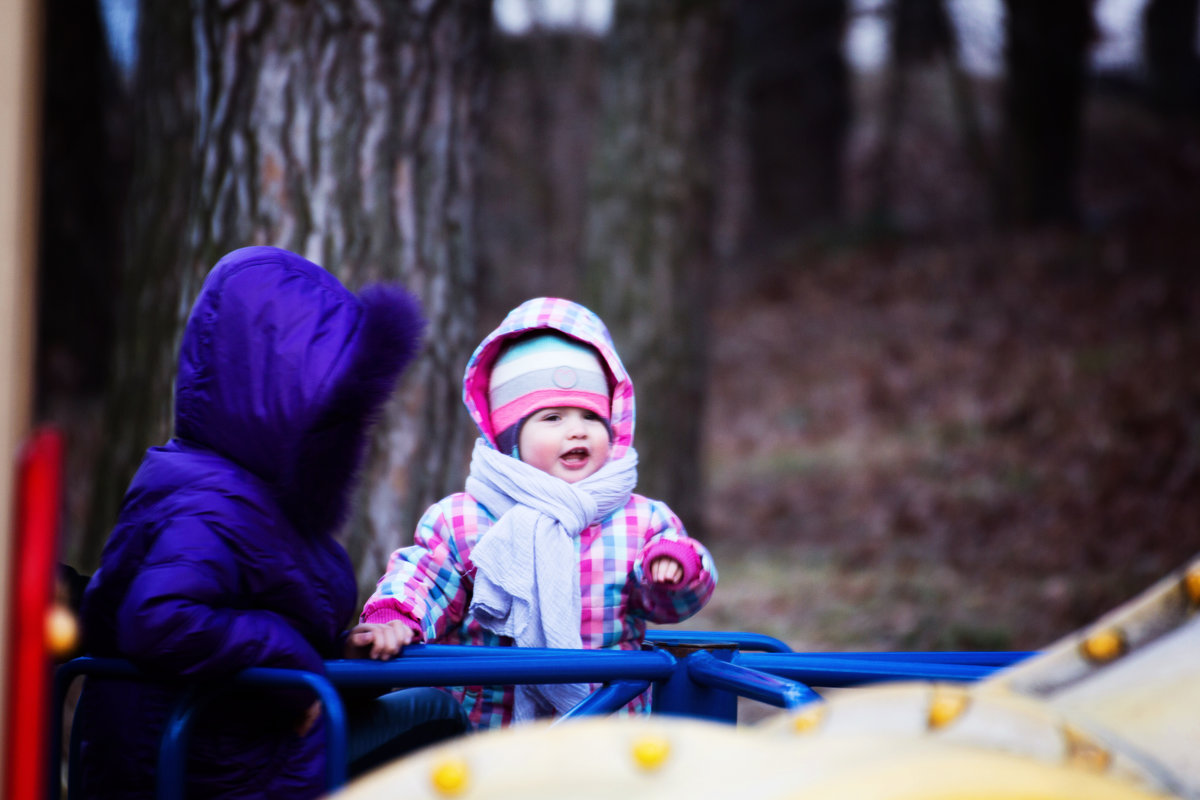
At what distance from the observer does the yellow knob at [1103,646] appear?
5.26 ft

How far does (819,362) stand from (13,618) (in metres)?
13.3

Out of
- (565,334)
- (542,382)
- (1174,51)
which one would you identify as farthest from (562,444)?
(1174,51)

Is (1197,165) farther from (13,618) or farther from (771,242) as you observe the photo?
(13,618)

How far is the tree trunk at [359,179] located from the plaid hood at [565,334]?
38.7 inches

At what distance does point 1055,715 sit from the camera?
1.40 m

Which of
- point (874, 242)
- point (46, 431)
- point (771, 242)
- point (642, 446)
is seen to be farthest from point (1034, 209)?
point (46, 431)

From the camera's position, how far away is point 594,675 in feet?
7.32

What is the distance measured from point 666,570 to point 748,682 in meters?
0.60

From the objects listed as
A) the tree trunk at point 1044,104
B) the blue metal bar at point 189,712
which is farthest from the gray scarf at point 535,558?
the tree trunk at point 1044,104

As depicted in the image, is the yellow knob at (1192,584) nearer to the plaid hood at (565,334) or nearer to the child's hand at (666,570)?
the child's hand at (666,570)

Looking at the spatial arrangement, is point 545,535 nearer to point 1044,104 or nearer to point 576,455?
point 576,455

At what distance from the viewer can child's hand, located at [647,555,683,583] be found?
268 centimetres

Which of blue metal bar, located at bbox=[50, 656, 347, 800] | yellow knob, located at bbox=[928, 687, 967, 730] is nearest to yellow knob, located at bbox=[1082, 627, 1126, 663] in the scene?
yellow knob, located at bbox=[928, 687, 967, 730]

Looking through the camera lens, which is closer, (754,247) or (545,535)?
(545,535)
